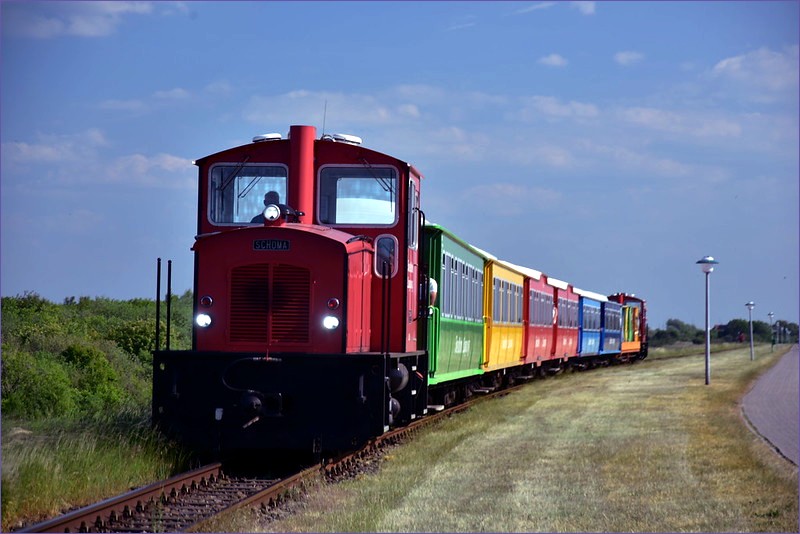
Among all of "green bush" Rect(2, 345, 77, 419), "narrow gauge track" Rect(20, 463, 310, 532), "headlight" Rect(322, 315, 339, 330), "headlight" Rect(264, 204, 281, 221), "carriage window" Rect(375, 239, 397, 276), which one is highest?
"headlight" Rect(264, 204, 281, 221)

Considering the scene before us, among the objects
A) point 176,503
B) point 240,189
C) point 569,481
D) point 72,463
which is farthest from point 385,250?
point 72,463

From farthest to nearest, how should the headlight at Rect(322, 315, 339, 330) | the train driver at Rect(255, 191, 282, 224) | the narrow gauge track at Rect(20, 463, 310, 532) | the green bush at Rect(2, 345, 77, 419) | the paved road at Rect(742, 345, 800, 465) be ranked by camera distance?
1. the green bush at Rect(2, 345, 77, 419)
2. the paved road at Rect(742, 345, 800, 465)
3. the train driver at Rect(255, 191, 282, 224)
4. the headlight at Rect(322, 315, 339, 330)
5. the narrow gauge track at Rect(20, 463, 310, 532)

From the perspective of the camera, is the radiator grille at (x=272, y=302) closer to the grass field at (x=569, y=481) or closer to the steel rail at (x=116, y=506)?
the steel rail at (x=116, y=506)

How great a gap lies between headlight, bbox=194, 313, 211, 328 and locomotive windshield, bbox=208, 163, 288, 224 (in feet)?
3.96

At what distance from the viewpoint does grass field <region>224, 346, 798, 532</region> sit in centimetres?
916

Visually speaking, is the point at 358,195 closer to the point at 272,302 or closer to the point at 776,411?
the point at 272,302

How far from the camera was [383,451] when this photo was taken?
14094 mm

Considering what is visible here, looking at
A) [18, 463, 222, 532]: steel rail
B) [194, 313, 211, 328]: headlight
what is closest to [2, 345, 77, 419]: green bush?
[194, 313, 211, 328]: headlight

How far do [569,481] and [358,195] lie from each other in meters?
4.02

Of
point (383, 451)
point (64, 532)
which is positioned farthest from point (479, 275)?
point (64, 532)

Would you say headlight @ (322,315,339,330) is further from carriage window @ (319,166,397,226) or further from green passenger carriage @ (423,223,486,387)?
green passenger carriage @ (423,223,486,387)

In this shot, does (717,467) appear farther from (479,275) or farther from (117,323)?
(117,323)

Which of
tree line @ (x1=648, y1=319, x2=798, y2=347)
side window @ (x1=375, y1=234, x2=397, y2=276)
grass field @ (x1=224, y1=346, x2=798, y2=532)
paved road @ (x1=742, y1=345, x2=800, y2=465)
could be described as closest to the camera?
grass field @ (x1=224, y1=346, x2=798, y2=532)

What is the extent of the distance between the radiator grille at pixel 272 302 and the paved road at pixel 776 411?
256 inches
